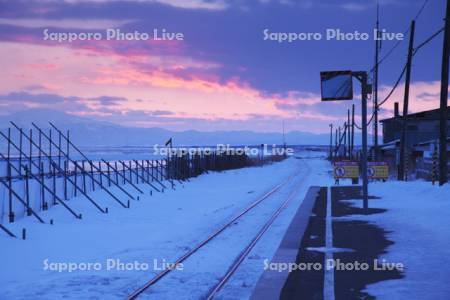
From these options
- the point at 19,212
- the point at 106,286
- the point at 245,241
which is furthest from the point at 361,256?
the point at 19,212

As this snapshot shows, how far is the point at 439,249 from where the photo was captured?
1230 cm

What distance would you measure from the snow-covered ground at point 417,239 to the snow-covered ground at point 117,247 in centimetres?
258

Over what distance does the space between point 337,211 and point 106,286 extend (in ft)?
42.2

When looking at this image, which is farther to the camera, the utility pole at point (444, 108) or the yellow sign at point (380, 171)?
the yellow sign at point (380, 171)

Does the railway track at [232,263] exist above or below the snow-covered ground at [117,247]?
above

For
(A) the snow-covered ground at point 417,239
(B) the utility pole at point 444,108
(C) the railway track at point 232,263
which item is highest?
(B) the utility pole at point 444,108

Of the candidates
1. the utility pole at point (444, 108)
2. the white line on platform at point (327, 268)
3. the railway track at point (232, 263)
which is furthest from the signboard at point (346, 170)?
the white line on platform at point (327, 268)

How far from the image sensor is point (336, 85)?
19953 millimetres

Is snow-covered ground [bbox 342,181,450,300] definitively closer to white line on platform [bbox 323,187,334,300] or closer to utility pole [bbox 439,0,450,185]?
white line on platform [bbox 323,187,334,300]

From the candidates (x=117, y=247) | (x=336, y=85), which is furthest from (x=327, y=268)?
(x=336, y=85)

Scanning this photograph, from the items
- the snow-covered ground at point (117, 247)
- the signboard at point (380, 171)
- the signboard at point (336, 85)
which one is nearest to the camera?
the snow-covered ground at point (117, 247)

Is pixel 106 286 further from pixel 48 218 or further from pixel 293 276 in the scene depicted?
pixel 48 218

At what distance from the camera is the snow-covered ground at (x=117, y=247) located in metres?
9.77

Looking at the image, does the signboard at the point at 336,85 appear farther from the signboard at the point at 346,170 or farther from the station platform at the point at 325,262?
the signboard at the point at 346,170
